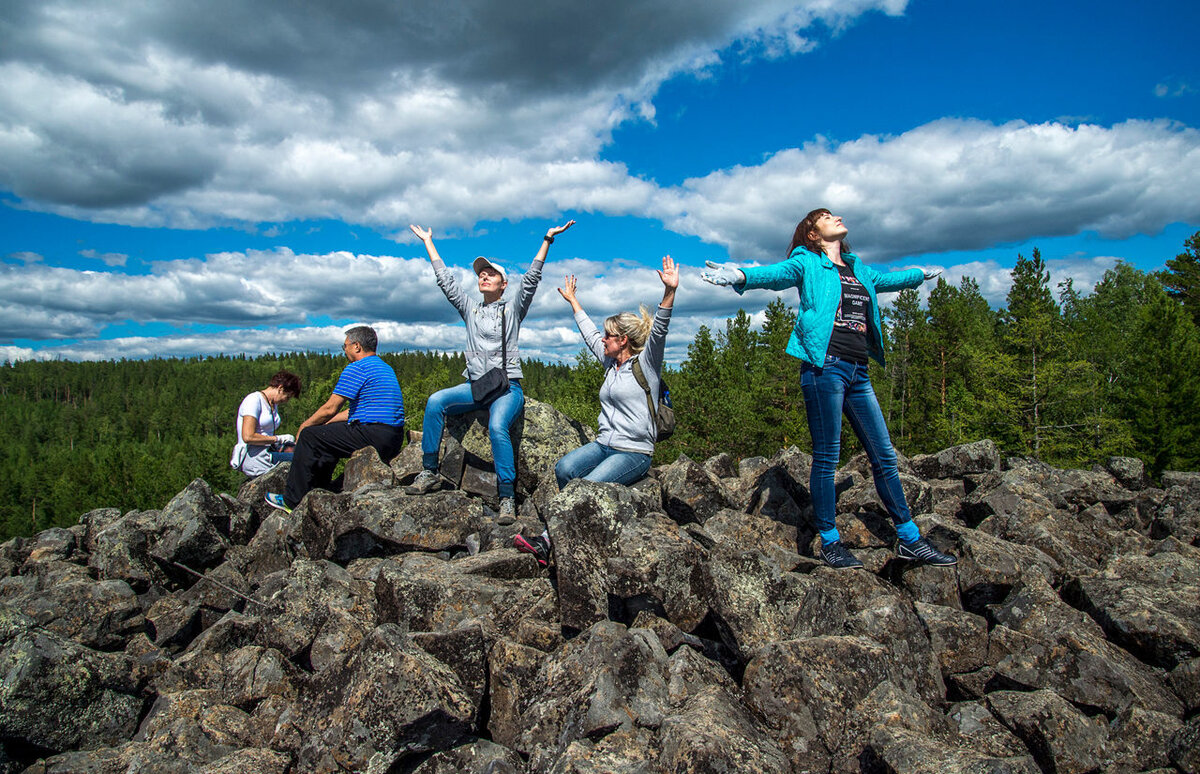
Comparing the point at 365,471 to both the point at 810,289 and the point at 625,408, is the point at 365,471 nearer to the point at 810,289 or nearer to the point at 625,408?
the point at 625,408

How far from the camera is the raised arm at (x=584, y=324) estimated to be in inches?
296

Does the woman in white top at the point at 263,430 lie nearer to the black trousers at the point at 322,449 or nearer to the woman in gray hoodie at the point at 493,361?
the black trousers at the point at 322,449

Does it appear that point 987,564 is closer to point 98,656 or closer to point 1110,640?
point 1110,640

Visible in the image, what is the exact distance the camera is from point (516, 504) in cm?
842

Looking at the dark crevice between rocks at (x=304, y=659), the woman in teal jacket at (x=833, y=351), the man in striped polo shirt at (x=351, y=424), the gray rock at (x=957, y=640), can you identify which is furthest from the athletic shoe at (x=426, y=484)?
the gray rock at (x=957, y=640)

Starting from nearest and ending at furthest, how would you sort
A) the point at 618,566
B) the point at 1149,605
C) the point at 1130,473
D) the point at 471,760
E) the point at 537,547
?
the point at 471,760, the point at 618,566, the point at 1149,605, the point at 537,547, the point at 1130,473

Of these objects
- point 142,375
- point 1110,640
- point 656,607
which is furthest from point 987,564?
point 142,375

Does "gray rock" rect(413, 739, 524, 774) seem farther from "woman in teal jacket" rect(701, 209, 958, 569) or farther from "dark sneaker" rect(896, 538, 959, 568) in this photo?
"dark sneaker" rect(896, 538, 959, 568)

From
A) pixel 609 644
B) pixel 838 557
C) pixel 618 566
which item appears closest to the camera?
pixel 609 644

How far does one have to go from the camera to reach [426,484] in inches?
299

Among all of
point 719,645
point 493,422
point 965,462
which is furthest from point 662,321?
point 965,462

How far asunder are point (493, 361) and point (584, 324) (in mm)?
1307

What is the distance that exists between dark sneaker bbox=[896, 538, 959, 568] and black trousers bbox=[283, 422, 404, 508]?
6.60m

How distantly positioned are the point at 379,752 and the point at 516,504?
14.8ft
